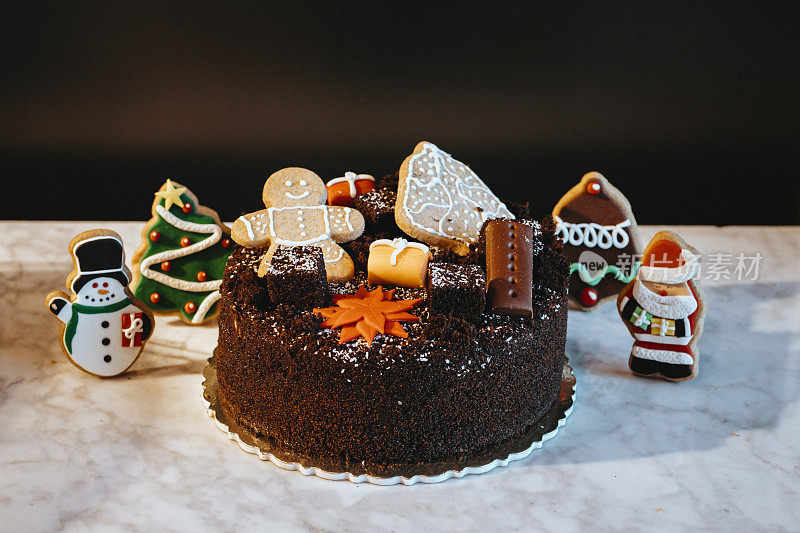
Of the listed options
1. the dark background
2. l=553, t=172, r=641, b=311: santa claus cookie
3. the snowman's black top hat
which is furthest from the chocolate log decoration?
the dark background

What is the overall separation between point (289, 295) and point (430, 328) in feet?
1.27

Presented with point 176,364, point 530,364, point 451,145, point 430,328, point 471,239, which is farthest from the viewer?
point 451,145

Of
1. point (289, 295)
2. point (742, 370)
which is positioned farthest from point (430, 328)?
point (742, 370)

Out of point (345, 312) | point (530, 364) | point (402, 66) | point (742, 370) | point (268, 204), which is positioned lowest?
point (742, 370)

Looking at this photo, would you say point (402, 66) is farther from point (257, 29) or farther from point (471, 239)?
point (471, 239)

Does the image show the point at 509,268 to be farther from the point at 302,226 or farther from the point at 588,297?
the point at 588,297

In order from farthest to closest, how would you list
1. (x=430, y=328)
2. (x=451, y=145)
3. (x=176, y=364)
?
1. (x=451, y=145)
2. (x=176, y=364)
3. (x=430, y=328)

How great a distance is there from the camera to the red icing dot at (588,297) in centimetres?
335

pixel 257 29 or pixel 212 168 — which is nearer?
pixel 257 29

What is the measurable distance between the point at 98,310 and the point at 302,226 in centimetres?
67

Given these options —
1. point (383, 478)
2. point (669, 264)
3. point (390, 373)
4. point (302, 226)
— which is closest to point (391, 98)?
point (302, 226)

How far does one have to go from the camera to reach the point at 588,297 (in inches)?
132

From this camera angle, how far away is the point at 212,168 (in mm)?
4055

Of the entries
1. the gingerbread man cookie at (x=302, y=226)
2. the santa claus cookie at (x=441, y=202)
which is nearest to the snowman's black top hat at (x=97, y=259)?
the gingerbread man cookie at (x=302, y=226)
